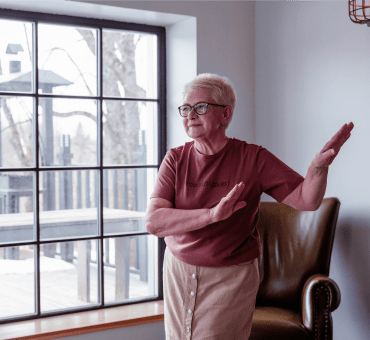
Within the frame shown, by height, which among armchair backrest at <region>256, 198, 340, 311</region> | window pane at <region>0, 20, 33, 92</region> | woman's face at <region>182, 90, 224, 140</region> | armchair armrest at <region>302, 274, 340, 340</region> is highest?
window pane at <region>0, 20, 33, 92</region>

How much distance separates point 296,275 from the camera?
2838mm

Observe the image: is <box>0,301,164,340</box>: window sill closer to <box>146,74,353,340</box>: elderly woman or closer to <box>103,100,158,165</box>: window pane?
<box>103,100,158,165</box>: window pane

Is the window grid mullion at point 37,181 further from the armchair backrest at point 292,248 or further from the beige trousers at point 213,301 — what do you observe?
the beige trousers at point 213,301

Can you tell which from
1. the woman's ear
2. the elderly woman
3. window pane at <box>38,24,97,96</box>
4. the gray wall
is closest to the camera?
the elderly woman

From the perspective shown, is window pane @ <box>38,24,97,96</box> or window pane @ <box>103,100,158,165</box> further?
window pane @ <box>103,100,158,165</box>

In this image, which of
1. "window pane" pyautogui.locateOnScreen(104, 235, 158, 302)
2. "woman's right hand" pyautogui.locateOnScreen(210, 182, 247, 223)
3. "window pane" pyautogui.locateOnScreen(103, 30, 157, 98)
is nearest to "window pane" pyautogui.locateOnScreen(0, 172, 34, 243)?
"window pane" pyautogui.locateOnScreen(104, 235, 158, 302)

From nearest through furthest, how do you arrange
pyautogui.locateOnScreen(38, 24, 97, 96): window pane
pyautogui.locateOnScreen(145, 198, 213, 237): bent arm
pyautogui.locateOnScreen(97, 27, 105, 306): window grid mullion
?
pyautogui.locateOnScreen(145, 198, 213, 237): bent arm
pyautogui.locateOnScreen(38, 24, 97, 96): window pane
pyautogui.locateOnScreen(97, 27, 105, 306): window grid mullion

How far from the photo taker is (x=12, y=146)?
115 inches

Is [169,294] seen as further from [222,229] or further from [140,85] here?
[140,85]

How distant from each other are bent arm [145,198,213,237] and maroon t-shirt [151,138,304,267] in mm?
59

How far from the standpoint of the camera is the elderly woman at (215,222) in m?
1.64

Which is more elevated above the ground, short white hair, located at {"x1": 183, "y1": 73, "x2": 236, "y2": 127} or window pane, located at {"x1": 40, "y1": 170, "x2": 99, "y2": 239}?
short white hair, located at {"x1": 183, "y1": 73, "x2": 236, "y2": 127}

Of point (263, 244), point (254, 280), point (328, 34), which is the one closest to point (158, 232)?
point (254, 280)

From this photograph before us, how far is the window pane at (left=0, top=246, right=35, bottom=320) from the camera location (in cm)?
293
